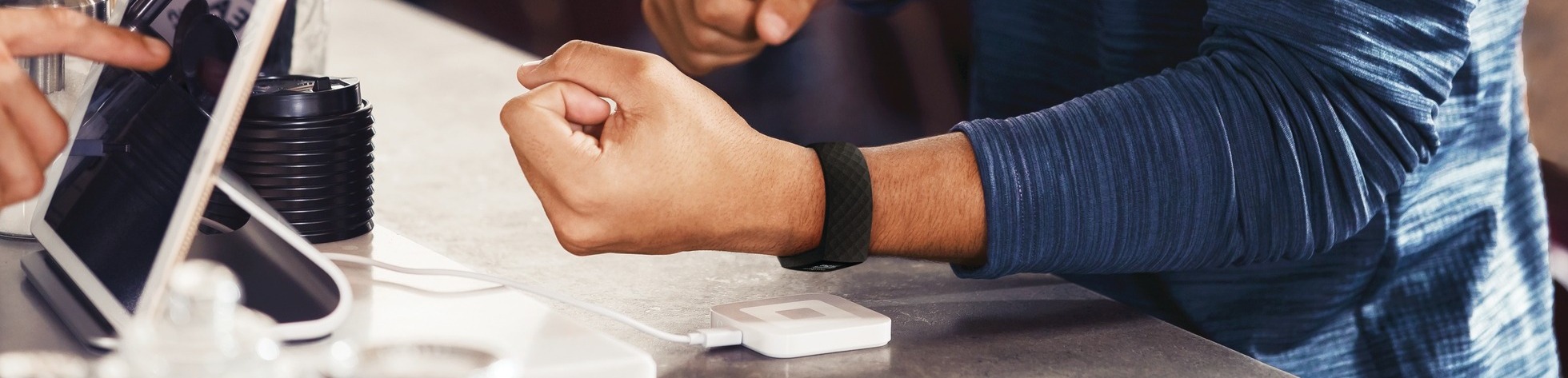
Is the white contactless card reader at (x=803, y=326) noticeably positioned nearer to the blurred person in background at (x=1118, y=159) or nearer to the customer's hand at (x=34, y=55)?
the blurred person in background at (x=1118, y=159)

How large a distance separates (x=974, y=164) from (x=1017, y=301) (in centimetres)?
10

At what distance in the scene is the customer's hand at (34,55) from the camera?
0.68 metres

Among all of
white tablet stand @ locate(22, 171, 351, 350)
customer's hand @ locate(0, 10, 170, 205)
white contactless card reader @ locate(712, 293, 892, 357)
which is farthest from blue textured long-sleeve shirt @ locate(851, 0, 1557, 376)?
customer's hand @ locate(0, 10, 170, 205)

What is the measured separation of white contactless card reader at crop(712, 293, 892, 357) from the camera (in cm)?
71

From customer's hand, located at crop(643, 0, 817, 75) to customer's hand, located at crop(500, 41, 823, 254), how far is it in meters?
0.19

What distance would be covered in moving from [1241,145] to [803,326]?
33 cm

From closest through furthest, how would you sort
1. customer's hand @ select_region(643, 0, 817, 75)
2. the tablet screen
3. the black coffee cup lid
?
the tablet screen
the black coffee cup lid
customer's hand @ select_region(643, 0, 817, 75)

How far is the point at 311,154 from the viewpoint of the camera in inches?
35.4

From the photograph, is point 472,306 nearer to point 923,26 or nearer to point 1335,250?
point 1335,250

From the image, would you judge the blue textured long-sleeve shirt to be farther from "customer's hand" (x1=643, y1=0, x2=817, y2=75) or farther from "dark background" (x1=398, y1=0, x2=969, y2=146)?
"dark background" (x1=398, y1=0, x2=969, y2=146)

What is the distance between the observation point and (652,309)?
809mm

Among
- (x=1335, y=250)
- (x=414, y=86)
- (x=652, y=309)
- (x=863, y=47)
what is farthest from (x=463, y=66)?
(x=863, y=47)

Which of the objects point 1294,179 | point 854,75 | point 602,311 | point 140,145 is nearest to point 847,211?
point 602,311

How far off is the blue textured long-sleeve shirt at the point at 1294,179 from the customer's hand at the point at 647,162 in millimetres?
141
